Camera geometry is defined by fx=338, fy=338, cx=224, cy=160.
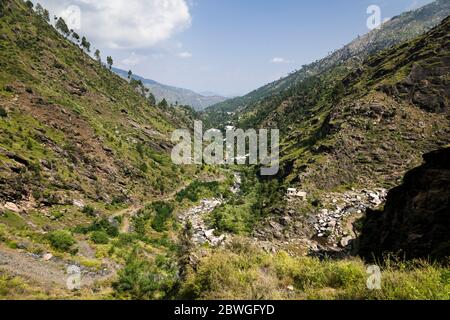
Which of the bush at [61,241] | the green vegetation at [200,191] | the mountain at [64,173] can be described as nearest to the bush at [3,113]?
the mountain at [64,173]

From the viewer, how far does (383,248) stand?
73.7 ft

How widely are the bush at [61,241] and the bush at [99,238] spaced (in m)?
3.39

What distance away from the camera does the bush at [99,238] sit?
39013mm

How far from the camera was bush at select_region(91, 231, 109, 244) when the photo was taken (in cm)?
3901

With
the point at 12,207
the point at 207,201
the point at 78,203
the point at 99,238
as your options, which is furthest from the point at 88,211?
the point at 207,201

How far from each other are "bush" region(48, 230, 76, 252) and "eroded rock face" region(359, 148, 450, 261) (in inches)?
1083

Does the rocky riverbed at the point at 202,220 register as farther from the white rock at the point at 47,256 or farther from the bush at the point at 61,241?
the white rock at the point at 47,256

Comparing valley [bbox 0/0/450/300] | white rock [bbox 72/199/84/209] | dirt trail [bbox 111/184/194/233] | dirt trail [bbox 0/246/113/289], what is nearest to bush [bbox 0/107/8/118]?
valley [bbox 0/0/450/300]

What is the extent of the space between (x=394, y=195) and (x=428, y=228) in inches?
301

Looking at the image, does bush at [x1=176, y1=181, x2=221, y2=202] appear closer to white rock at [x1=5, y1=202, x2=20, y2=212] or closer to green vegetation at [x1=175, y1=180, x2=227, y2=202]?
green vegetation at [x1=175, y1=180, x2=227, y2=202]

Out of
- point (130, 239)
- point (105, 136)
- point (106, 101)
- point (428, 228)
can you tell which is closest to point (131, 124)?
point (106, 101)

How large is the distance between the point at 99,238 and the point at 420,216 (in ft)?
110

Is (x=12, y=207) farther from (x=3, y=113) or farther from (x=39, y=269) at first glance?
(x=3, y=113)
